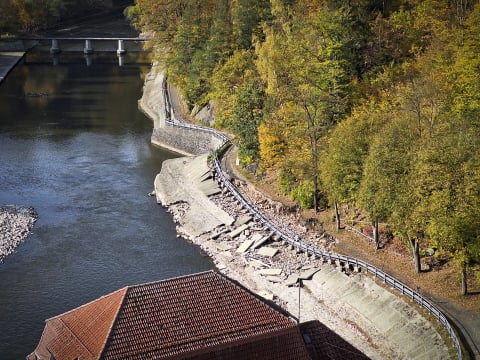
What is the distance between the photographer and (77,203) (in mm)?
66812

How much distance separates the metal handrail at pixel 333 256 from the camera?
1654 inches

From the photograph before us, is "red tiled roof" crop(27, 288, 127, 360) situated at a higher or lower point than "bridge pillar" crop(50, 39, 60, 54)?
lower

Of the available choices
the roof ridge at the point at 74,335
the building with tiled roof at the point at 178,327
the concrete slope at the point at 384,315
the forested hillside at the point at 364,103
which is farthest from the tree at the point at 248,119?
the roof ridge at the point at 74,335

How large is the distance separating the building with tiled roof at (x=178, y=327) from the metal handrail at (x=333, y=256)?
440 inches

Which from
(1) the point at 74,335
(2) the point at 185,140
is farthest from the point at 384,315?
(2) the point at 185,140

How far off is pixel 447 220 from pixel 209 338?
16.4 meters

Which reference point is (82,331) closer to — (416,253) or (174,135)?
(416,253)

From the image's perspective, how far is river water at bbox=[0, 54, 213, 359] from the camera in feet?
165

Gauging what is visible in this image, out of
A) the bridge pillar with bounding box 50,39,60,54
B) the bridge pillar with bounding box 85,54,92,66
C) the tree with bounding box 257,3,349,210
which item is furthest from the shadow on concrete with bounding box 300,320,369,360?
the bridge pillar with bounding box 50,39,60,54

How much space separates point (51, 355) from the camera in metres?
34.7

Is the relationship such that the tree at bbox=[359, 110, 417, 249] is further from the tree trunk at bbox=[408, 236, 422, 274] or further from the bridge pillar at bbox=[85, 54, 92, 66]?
the bridge pillar at bbox=[85, 54, 92, 66]

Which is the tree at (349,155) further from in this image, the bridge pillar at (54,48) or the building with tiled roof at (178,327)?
the bridge pillar at (54,48)

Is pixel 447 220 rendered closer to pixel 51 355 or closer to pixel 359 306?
pixel 359 306

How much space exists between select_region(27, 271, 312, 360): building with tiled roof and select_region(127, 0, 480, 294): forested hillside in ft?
42.4
